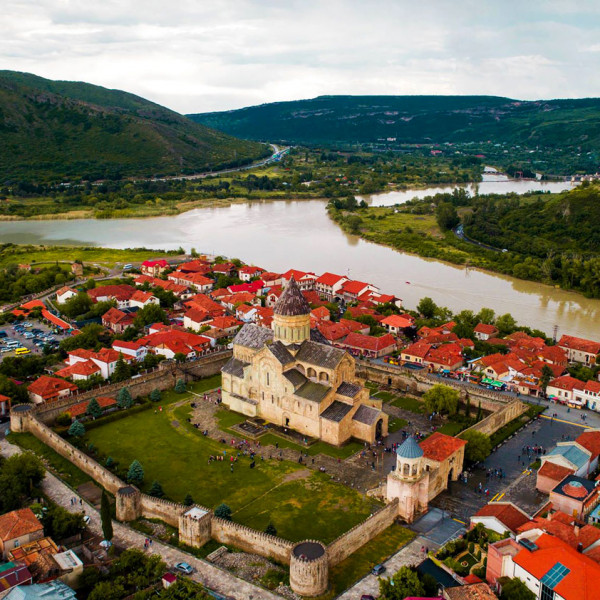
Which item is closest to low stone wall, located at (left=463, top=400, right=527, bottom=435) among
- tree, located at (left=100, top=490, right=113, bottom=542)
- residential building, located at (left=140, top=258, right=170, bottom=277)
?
tree, located at (left=100, top=490, right=113, bottom=542)

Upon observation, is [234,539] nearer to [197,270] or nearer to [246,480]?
[246,480]

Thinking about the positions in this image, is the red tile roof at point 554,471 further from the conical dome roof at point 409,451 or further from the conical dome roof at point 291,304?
the conical dome roof at point 291,304

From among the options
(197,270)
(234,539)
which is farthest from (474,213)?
(234,539)

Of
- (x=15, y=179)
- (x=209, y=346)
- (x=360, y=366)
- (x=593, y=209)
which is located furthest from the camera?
(x=15, y=179)

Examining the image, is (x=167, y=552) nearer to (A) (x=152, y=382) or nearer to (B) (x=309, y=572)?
(B) (x=309, y=572)

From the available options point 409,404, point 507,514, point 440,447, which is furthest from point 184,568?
point 409,404

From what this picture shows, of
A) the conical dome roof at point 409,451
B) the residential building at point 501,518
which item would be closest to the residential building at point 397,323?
the conical dome roof at point 409,451
